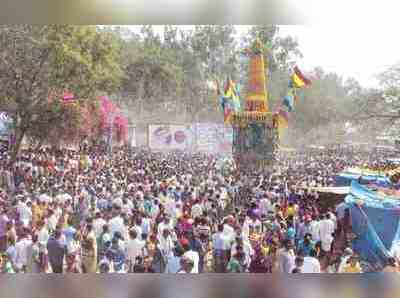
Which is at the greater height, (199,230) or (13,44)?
(13,44)

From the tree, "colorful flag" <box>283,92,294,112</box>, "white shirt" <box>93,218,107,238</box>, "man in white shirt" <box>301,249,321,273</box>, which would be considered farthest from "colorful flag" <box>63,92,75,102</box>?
"man in white shirt" <box>301,249,321,273</box>

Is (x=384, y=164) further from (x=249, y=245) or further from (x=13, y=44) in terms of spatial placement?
(x=13, y=44)

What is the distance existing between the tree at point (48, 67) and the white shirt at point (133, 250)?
134 centimetres

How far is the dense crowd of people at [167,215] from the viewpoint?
18.4ft

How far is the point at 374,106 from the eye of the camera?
5781 mm

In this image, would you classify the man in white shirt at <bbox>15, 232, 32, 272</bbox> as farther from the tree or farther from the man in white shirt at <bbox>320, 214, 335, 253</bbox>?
the man in white shirt at <bbox>320, 214, 335, 253</bbox>

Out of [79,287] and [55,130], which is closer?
[79,287]

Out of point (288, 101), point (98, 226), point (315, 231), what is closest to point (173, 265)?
point (98, 226)

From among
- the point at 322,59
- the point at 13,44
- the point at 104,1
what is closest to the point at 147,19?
the point at 104,1

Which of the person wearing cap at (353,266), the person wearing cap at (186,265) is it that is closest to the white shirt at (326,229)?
the person wearing cap at (353,266)

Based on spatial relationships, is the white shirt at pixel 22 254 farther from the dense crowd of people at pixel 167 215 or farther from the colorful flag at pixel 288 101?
the colorful flag at pixel 288 101

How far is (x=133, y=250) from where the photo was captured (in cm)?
561

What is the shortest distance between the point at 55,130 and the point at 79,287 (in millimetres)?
1500

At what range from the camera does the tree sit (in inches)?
222
